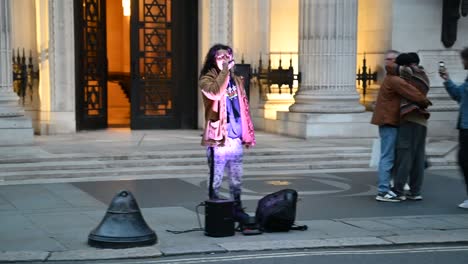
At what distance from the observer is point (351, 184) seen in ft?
36.3

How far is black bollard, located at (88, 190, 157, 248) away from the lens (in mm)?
6883

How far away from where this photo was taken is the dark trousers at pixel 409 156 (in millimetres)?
9406

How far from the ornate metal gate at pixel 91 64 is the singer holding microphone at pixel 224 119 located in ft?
31.0

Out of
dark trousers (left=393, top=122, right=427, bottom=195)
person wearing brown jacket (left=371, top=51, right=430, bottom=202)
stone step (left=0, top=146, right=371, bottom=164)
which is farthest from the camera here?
stone step (left=0, top=146, right=371, bottom=164)

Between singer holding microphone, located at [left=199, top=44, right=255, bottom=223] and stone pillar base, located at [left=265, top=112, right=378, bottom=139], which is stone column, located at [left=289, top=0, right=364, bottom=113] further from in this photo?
singer holding microphone, located at [left=199, top=44, right=255, bottom=223]

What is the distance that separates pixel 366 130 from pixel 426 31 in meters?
2.93

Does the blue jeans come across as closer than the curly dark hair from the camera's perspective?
No

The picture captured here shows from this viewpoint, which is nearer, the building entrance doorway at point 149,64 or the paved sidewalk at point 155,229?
the paved sidewalk at point 155,229

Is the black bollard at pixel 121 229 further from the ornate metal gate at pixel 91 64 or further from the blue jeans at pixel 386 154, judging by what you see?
the ornate metal gate at pixel 91 64

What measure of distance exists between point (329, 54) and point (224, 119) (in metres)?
8.35

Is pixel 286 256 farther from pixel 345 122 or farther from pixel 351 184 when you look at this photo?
pixel 345 122

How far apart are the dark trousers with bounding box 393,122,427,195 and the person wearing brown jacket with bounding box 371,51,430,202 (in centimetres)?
8

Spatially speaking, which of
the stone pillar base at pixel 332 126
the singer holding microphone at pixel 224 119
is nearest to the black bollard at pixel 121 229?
the singer holding microphone at pixel 224 119

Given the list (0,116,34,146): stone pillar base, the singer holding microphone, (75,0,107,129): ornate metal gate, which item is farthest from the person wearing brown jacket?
(75,0,107,129): ornate metal gate
